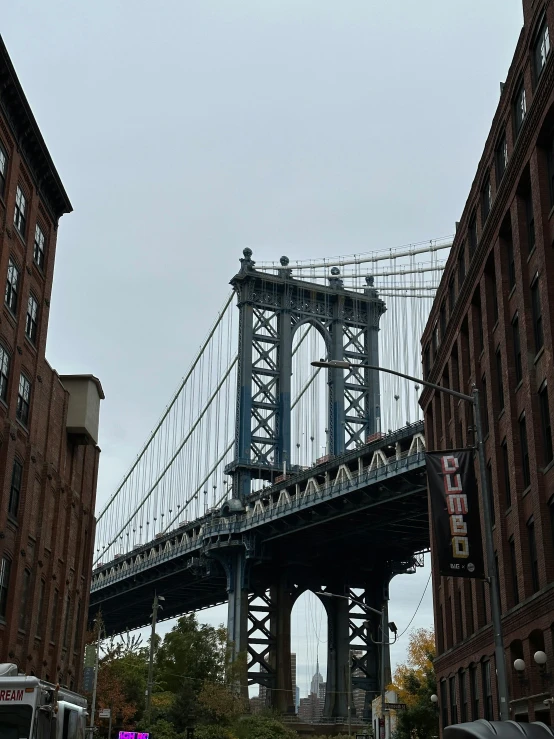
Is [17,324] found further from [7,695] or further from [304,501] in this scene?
[304,501]

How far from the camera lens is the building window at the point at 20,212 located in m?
38.3

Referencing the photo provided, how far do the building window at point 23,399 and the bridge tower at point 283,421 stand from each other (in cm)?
5283

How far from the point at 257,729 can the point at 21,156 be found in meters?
45.7

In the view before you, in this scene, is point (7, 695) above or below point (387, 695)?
below

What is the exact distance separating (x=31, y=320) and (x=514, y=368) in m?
18.1

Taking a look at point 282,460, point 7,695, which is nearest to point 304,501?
point 282,460

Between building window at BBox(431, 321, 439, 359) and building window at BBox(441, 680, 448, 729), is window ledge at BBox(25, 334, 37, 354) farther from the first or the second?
building window at BBox(441, 680, 448, 729)

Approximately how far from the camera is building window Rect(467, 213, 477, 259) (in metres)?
39.6

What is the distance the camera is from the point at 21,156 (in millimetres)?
38469

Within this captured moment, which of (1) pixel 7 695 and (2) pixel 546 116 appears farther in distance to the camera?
(2) pixel 546 116

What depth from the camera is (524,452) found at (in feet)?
102

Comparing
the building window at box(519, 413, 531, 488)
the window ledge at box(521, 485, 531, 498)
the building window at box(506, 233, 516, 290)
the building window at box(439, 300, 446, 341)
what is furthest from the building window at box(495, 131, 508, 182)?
the building window at box(439, 300, 446, 341)

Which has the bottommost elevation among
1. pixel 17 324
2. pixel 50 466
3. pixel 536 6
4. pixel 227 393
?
pixel 50 466

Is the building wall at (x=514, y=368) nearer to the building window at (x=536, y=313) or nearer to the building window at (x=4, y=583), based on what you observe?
the building window at (x=536, y=313)
